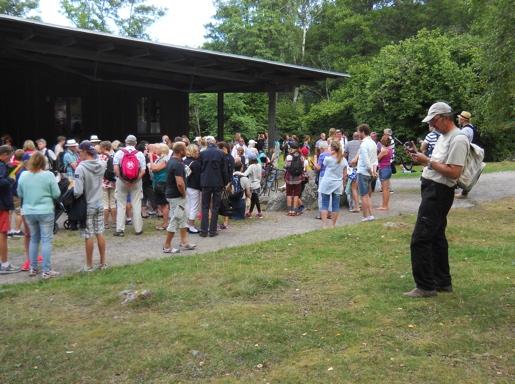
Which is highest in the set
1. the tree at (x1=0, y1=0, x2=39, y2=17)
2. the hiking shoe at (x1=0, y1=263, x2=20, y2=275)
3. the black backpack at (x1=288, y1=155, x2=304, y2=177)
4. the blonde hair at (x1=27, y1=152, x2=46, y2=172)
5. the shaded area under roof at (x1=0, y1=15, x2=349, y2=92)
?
the tree at (x1=0, y1=0, x2=39, y2=17)

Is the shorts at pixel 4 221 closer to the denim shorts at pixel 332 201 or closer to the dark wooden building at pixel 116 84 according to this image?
the denim shorts at pixel 332 201

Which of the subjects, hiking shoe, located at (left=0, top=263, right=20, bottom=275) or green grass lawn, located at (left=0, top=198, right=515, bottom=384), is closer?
green grass lawn, located at (left=0, top=198, right=515, bottom=384)

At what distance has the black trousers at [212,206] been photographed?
10359 millimetres

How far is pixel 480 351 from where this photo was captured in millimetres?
4520

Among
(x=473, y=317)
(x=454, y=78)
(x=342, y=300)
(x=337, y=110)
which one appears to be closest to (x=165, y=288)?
(x=342, y=300)

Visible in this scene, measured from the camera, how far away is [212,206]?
1045cm

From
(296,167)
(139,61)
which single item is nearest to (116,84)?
(139,61)

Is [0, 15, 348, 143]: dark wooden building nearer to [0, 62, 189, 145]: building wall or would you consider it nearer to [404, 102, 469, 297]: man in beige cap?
[0, 62, 189, 145]: building wall

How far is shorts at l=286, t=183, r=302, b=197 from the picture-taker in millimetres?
12670

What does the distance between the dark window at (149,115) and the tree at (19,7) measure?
116 ft

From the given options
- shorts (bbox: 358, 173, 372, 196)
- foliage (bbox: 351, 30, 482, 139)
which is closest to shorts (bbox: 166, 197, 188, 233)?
shorts (bbox: 358, 173, 372, 196)

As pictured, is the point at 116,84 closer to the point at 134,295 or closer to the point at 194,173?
the point at 194,173

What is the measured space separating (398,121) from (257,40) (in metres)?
19.9

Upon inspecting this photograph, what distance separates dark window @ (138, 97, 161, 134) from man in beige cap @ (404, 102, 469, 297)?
720 inches
